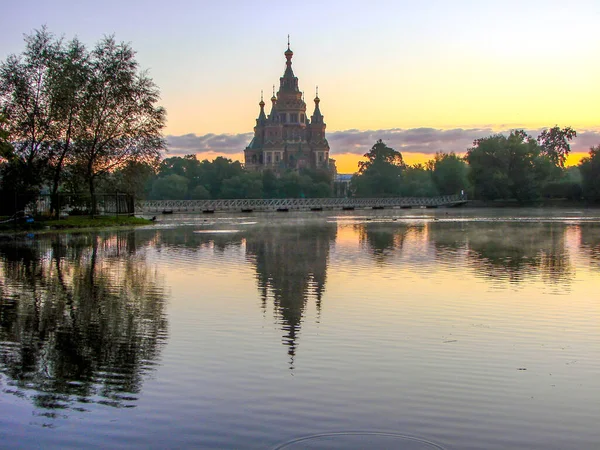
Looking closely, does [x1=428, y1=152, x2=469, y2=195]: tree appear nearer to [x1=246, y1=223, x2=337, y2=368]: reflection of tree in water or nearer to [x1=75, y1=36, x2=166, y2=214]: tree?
[x1=75, y1=36, x2=166, y2=214]: tree

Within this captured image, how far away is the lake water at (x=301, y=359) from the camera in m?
7.79

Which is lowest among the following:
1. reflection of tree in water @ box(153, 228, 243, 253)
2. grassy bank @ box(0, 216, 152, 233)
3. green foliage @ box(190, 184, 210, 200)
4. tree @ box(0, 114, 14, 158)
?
reflection of tree in water @ box(153, 228, 243, 253)

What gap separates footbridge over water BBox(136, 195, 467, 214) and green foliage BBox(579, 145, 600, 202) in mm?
21598

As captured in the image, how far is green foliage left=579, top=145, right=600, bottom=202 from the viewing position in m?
110

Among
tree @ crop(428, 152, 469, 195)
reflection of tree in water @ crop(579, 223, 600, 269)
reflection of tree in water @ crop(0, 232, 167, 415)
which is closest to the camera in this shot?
reflection of tree in water @ crop(0, 232, 167, 415)

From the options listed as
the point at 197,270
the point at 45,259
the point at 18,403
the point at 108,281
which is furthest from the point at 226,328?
the point at 45,259

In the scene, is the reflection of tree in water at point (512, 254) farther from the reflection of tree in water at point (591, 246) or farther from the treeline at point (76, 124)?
the treeline at point (76, 124)

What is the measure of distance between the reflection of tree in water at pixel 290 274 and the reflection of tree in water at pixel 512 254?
4.58 m

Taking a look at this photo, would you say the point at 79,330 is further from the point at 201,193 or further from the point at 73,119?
the point at 201,193

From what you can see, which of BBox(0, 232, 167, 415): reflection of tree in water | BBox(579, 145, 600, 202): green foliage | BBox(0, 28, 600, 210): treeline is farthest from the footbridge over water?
BBox(0, 232, 167, 415): reflection of tree in water

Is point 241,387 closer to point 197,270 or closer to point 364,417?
point 364,417

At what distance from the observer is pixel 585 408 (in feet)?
27.8

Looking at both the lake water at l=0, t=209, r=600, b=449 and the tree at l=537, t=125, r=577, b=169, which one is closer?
the lake water at l=0, t=209, r=600, b=449

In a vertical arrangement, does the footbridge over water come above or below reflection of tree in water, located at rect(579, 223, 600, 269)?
above
